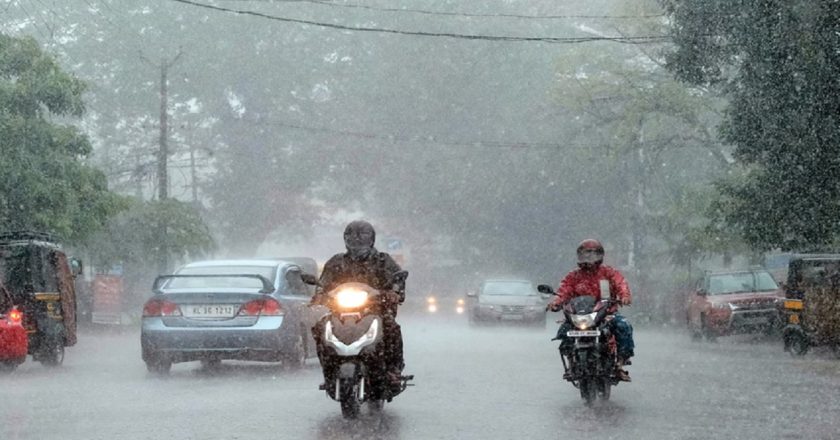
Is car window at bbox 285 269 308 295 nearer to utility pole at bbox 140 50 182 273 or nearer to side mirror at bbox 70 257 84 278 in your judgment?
side mirror at bbox 70 257 84 278

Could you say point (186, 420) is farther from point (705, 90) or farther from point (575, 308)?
point (705, 90)

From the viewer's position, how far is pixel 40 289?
70.7 ft

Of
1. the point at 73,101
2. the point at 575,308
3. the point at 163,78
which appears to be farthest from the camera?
the point at 163,78

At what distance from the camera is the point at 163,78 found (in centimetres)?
4319

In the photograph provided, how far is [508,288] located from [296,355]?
79.5 feet

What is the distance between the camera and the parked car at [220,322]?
→ 18094 mm

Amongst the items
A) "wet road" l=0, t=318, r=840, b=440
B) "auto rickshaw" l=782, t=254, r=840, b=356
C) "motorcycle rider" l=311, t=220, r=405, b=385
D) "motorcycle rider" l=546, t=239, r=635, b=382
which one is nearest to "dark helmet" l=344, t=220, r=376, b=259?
"motorcycle rider" l=311, t=220, r=405, b=385

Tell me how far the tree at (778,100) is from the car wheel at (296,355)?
10463mm

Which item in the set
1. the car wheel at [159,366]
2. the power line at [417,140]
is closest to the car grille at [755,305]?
the car wheel at [159,366]

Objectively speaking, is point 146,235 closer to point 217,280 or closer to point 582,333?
point 217,280

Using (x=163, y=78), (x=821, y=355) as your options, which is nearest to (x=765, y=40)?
(x=821, y=355)

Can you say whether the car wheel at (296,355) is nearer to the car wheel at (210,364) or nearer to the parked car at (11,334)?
the car wheel at (210,364)

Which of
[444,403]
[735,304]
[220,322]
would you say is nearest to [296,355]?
[220,322]

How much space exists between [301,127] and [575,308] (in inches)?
2191
